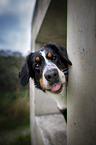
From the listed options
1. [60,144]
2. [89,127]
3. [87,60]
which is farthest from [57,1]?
[60,144]

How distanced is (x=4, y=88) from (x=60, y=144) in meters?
7.19

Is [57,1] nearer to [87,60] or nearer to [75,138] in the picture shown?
[87,60]

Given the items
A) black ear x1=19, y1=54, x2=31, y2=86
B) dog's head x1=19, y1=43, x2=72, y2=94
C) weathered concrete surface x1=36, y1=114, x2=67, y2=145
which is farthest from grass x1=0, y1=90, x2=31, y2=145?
dog's head x1=19, y1=43, x2=72, y2=94

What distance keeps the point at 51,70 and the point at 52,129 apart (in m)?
1.65

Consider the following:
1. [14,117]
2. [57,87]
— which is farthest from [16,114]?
[57,87]

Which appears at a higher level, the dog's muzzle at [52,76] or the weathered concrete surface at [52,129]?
the dog's muzzle at [52,76]

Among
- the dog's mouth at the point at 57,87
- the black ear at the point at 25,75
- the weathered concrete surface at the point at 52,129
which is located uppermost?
the black ear at the point at 25,75

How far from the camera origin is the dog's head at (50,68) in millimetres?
1111

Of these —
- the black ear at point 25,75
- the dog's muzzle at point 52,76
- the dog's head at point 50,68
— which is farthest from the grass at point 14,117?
the dog's muzzle at point 52,76

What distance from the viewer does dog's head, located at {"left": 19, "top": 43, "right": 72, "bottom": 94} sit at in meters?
1.11

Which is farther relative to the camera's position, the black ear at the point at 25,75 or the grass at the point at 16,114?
the grass at the point at 16,114

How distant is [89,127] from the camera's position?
0.68m

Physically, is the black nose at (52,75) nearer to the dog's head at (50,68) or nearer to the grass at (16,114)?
the dog's head at (50,68)

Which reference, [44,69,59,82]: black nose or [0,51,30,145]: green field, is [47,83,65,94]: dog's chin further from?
[0,51,30,145]: green field
